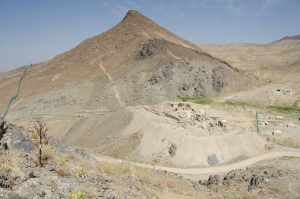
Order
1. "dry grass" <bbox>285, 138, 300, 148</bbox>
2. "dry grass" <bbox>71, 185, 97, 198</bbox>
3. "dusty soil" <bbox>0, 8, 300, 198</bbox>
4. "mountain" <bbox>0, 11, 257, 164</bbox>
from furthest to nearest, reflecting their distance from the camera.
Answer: "mountain" <bbox>0, 11, 257, 164</bbox>
"dry grass" <bbox>285, 138, 300, 148</bbox>
"dusty soil" <bbox>0, 8, 300, 198</bbox>
"dry grass" <bbox>71, 185, 97, 198</bbox>

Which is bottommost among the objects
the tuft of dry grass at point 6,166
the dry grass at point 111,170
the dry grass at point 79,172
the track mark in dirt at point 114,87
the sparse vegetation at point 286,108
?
the dry grass at point 111,170

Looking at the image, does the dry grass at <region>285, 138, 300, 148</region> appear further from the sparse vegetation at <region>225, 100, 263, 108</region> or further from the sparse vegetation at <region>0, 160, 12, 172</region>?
the sparse vegetation at <region>0, 160, 12, 172</region>

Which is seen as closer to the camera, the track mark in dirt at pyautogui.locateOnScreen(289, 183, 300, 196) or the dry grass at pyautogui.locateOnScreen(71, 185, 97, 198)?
the dry grass at pyautogui.locateOnScreen(71, 185, 97, 198)

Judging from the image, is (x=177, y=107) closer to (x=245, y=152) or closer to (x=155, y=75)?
(x=245, y=152)

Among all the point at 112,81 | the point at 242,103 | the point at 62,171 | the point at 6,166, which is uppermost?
the point at 112,81

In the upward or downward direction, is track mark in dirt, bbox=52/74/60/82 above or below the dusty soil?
above

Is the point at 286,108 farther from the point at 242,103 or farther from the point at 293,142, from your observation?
the point at 293,142

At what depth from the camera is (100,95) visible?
145 ft

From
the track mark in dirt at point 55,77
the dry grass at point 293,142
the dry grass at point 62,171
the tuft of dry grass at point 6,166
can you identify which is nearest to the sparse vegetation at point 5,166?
the tuft of dry grass at point 6,166

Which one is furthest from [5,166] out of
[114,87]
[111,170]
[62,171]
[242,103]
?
[242,103]

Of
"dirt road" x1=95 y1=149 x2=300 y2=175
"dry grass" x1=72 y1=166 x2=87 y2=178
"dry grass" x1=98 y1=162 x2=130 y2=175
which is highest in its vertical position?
"dry grass" x1=72 y1=166 x2=87 y2=178

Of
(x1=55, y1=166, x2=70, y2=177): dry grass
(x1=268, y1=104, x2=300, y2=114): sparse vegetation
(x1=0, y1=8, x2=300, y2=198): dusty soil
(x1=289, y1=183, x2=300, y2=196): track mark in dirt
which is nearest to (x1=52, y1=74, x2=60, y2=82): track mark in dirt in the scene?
(x1=0, y1=8, x2=300, y2=198): dusty soil

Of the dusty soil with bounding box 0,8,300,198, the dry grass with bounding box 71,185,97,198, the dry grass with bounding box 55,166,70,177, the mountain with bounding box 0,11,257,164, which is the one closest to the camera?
the dry grass with bounding box 71,185,97,198

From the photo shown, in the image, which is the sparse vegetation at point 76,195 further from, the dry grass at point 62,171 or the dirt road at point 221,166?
the dirt road at point 221,166
